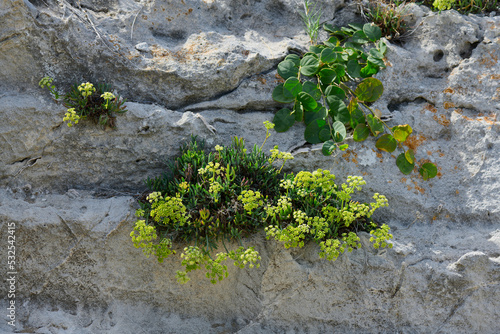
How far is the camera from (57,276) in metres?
3.68

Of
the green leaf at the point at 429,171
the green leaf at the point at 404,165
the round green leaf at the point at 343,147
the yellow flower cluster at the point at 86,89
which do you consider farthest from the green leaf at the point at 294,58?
the yellow flower cluster at the point at 86,89

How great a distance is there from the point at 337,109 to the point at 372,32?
113cm

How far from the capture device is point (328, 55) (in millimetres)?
4246

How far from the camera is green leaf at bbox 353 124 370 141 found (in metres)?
4.05

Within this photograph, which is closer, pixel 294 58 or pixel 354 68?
pixel 354 68

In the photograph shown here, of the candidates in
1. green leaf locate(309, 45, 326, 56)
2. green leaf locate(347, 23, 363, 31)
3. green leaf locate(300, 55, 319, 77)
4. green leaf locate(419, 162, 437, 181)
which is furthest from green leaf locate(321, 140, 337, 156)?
green leaf locate(347, 23, 363, 31)

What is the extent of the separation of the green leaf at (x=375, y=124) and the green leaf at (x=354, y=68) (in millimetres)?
531

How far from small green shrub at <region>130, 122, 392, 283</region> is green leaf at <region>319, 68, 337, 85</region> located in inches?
40.8

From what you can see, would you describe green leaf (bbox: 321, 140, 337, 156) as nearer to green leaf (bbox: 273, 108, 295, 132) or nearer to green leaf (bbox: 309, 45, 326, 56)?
green leaf (bbox: 273, 108, 295, 132)

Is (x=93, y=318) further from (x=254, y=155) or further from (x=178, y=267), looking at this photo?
(x=254, y=155)

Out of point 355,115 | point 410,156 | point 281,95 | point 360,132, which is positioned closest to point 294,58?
point 281,95

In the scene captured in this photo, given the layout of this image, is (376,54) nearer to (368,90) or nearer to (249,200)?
(368,90)

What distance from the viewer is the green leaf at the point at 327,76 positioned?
423 cm

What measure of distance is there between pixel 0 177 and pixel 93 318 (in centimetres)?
159
